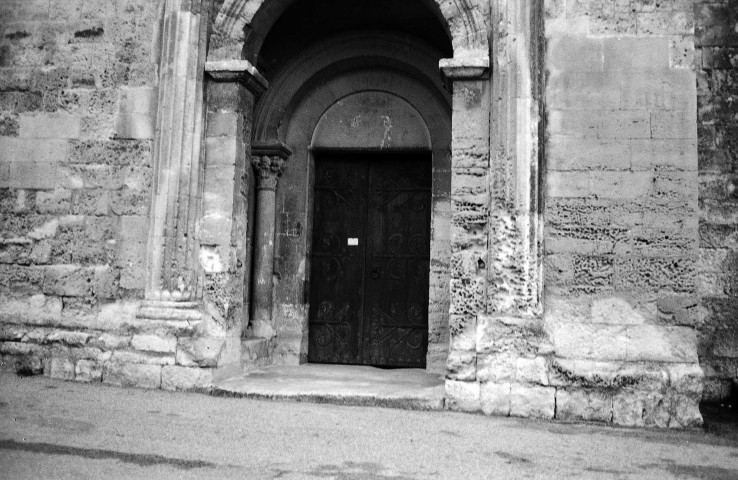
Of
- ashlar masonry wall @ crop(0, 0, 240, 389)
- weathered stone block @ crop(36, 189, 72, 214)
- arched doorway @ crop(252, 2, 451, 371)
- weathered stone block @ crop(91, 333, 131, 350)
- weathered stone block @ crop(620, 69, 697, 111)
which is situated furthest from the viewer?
arched doorway @ crop(252, 2, 451, 371)

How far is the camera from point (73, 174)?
19.0 ft

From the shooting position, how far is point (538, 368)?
472 cm

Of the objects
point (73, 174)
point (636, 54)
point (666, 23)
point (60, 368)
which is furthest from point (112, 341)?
point (666, 23)

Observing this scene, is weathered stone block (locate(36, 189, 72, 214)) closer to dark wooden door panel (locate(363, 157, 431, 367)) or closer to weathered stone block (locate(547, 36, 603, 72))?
dark wooden door panel (locate(363, 157, 431, 367))

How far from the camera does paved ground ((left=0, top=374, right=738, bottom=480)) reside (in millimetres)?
3215

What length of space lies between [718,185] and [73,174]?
5.76 meters

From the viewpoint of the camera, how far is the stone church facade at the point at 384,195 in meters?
4.82

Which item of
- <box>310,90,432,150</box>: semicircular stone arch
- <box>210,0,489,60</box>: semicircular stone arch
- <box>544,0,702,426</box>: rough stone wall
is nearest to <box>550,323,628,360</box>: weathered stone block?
<box>544,0,702,426</box>: rough stone wall

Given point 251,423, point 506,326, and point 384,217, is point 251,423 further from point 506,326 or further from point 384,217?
point 384,217

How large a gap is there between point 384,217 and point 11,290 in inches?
146

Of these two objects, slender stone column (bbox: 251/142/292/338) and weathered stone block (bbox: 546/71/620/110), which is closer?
weathered stone block (bbox: 546/71/620/110)

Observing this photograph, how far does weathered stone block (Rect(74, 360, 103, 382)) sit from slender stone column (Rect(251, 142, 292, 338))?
1.79 metres

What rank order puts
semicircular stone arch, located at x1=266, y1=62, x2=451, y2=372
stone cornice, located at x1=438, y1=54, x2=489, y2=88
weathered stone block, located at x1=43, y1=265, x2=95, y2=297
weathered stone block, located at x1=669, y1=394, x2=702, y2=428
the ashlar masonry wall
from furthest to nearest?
semicircular stone arch, located at x1=266, y1=62, x2=451, y2=372 → weathered stone block, located at x1=43, y1=265, x2=95, y2=297 → the ashlar masonry wall → stone cornice, located at x1=438, y1=54, x2=489, y2=88 → weathered stone block, located at x1=669, y1=394, x2=702, y2=428

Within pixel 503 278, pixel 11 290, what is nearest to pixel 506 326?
pixel 503 278
